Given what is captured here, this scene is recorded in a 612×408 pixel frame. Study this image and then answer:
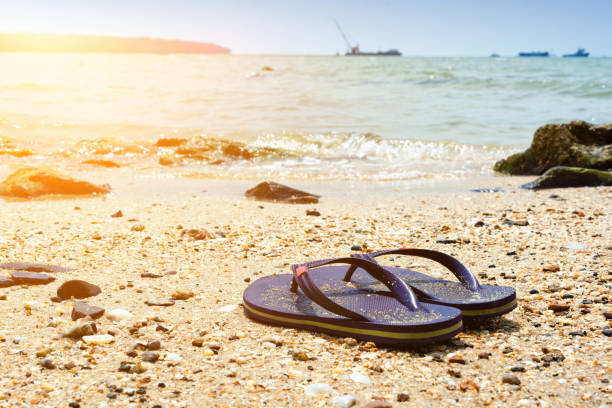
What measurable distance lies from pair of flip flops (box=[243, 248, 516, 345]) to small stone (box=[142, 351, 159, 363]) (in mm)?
558

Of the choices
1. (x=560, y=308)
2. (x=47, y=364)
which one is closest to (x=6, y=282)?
(x=47, y=364)

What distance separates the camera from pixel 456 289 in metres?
2.68

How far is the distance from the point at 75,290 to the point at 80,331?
25.1 inches

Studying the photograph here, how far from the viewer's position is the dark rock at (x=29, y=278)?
3129 millimetres

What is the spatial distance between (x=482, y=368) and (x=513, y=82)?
83.7 ft

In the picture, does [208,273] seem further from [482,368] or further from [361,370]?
[482,368]

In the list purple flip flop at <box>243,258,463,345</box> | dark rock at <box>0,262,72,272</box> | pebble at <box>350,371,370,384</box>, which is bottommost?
dark rock at <box>0,262,72,272</box>

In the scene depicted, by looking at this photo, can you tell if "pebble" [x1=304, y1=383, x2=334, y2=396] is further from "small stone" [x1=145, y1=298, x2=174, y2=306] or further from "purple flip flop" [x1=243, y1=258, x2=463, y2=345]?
"small stone" [x1=145, y1=298, x2=174, y2=306]

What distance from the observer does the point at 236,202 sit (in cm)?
599

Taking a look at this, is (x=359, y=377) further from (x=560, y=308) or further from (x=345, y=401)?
(x=560, y=308)

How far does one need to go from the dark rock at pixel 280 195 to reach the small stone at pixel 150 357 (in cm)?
384

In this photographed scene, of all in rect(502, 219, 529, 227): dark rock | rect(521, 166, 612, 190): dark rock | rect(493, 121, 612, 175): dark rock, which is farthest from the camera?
rect(493, 121, 612, 175): dark rock

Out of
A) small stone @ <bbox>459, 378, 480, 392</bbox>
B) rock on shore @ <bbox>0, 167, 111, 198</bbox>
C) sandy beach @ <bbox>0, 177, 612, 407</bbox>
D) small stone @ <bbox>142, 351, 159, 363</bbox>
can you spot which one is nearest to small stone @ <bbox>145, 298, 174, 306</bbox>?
sandy beach @ <bbox>0, 177, 612, 407</bbox>

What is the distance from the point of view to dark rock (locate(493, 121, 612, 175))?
25.8 feet
